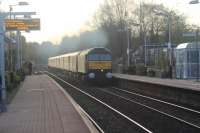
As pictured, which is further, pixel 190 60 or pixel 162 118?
pixel 190 60

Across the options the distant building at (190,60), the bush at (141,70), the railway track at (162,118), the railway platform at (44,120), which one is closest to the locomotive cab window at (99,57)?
the distant building at (190,60)

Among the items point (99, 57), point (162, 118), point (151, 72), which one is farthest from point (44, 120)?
point (151, 72)

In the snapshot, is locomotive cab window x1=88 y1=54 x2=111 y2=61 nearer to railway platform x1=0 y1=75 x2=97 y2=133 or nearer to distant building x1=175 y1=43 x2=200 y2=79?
distant building x1=175 y1=43 x2=200 y2=79

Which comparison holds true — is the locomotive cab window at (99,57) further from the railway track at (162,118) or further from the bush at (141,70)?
the railway track at (162,118)

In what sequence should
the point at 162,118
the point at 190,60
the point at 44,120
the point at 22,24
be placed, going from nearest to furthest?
the point at 44,120, the point at 162,118, the point at 190,60, the point at 22,24

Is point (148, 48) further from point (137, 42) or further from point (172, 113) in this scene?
point (172, 113)

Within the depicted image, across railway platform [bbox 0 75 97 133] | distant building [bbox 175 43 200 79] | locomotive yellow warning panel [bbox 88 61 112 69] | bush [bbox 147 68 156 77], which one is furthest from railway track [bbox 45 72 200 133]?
bush [bbox 147 68 156 77]

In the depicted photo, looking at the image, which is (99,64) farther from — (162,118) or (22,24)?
(162,118)

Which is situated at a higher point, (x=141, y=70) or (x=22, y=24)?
(x=22, y=24)

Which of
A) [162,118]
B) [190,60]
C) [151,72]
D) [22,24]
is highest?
[22,24]

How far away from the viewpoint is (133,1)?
292ft

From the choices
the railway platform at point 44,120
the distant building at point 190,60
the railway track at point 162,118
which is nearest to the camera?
the railway platform at point 44,120

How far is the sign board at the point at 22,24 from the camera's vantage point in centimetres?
4219

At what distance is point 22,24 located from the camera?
43812mm
